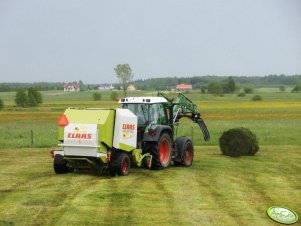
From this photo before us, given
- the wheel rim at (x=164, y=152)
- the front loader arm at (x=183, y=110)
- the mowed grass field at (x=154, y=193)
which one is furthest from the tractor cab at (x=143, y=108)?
the mowed grass field at (x=154, y=193)

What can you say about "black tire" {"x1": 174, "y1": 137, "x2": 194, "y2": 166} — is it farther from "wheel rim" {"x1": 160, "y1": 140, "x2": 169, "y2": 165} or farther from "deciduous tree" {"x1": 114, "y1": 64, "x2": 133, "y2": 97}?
"deciduous tree" {"x1": 114, "y1": 64, "x2": 133, "y2": 97}

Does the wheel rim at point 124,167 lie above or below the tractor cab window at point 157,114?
below

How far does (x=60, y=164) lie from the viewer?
52.6 feet

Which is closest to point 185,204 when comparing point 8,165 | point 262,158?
point 8,165

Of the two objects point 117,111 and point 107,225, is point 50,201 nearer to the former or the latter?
point 107,225

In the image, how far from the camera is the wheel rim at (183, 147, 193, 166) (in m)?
19.3

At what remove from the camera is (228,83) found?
5586 inches

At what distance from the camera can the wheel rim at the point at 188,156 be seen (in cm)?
1930

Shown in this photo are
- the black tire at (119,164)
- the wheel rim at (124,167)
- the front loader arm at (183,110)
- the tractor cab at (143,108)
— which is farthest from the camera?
the front loader arm at (183,110)

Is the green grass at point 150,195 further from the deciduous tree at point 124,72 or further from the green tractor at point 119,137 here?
the deciduous tree at point 124,72

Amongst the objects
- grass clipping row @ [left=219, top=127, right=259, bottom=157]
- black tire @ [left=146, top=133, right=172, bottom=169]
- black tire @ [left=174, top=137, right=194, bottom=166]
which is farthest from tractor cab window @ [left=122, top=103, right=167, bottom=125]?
grass clipping row @ [left=219, top=127, right=259, bottom=157]

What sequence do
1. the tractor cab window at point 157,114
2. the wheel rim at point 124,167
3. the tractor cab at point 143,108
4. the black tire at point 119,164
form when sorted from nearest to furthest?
the black tire at point 119,164
the wheel rim at point 124,167
the tractor cab at point 143,108
the tractor cab window at point 157,114

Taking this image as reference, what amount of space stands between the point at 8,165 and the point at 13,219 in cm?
852
